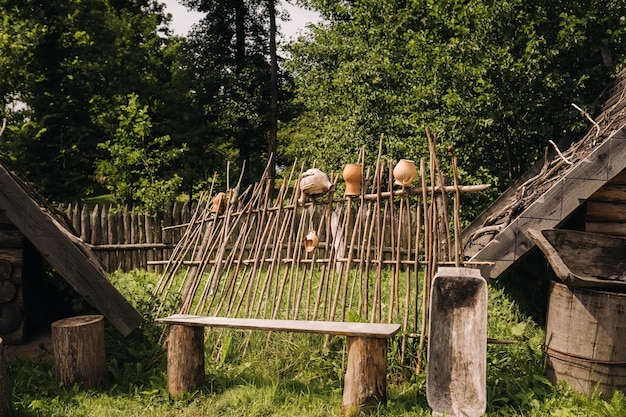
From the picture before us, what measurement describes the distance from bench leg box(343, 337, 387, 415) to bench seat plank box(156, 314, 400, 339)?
0.08 meters

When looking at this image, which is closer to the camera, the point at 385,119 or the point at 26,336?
the point at 26,336

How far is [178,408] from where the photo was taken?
3898mm

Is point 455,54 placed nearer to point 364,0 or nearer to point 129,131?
point 364,0

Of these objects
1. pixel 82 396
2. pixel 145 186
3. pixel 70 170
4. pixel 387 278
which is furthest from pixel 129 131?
pixel 82 396

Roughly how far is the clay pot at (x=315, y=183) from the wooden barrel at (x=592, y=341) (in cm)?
224

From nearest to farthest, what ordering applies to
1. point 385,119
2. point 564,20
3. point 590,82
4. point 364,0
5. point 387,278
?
point 564,20
point 590,82
point 387,278
point 385,119
point 364,0

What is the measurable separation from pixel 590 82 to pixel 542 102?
918mm

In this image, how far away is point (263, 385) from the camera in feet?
13.5

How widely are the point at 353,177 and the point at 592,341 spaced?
2303 mm

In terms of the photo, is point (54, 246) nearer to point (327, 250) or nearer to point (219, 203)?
point (219, 203)

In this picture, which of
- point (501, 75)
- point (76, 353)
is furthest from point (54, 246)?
point (501, 75)

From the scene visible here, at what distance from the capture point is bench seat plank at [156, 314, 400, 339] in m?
3.51

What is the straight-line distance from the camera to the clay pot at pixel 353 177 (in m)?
4.59

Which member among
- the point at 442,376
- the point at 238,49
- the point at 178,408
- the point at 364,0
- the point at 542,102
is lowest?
the point at 178,408
